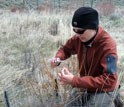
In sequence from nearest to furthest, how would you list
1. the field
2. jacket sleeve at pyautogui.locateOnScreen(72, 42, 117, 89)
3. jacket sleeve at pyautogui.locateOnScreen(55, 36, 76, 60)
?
1. jacket sleeve at pyautogui.locateOnScreen(72, 42, 117, 89)
2. the field
3. jacket sleeve at pyautogui.locateOnScreen(55, 36, 76, 60)

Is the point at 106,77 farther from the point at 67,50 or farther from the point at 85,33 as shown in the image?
the point at 67,50

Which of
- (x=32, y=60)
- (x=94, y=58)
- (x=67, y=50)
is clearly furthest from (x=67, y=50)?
(x=32, y=60)

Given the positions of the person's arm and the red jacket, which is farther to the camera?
the person's arm

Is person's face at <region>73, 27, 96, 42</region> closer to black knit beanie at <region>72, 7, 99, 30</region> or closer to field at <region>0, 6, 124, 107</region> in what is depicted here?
black knit beanie at <region>72, 7, 99, 30</region>

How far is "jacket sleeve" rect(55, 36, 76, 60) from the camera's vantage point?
1429 millimetres

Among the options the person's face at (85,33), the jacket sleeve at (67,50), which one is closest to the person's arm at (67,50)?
the jacket sleeve at (67,50)

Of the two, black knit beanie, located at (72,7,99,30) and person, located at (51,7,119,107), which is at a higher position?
black knit beanie, located at (72,7,99,30)

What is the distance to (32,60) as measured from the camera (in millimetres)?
2441

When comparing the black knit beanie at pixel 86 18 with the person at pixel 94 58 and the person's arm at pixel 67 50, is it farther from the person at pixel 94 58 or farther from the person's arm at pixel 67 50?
the person's arm at pixel 67 50

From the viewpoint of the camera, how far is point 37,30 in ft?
13.3

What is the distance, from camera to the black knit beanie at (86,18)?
1.05 m

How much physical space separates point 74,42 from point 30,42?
7.01 feet

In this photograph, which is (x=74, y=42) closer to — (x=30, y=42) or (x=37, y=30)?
(x=30, y=42)

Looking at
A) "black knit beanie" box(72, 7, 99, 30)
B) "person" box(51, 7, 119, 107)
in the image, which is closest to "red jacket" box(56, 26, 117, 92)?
"person" box(51, 7, 119, 107)
